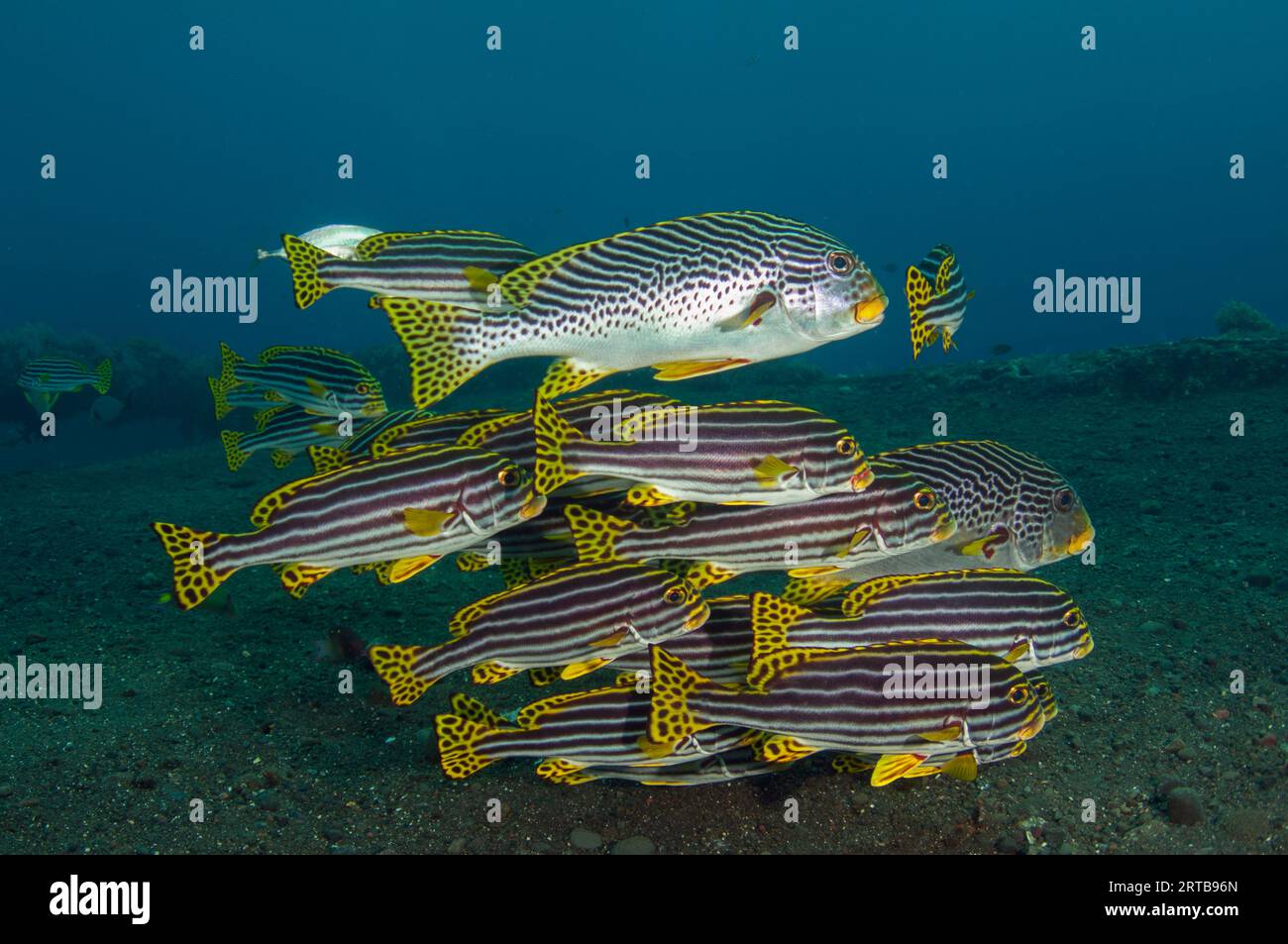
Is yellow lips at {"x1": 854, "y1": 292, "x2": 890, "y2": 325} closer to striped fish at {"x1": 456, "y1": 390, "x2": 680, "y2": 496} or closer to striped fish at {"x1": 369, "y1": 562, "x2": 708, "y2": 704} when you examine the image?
striped fish at {"x1": 456, "y1": 390, "x2": 680, "y2": 496}

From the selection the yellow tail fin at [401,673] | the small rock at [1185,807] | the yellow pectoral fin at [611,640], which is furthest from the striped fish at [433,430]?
the small rock at [1185,807]

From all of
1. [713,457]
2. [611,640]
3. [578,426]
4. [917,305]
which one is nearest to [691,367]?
[713,457]

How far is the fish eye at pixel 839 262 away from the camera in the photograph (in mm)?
3646

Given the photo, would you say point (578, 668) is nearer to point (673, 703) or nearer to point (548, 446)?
point (673, 703)

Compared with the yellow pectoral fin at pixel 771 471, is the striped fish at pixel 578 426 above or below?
above

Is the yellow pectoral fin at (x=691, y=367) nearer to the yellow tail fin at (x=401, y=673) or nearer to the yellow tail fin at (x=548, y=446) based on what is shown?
the yellow tail fin at (x=548, y=446)

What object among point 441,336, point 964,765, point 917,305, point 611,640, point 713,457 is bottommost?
point 964,765

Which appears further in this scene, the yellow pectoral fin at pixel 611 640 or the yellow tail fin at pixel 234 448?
the yellow tail fin at pixel 234 448

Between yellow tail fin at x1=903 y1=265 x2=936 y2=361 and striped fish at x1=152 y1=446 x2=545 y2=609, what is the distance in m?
3.13

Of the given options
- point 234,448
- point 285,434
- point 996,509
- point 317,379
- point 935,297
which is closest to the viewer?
point 996,509

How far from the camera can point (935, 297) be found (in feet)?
20.8

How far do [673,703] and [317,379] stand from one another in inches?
179

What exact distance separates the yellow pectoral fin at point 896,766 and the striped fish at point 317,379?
482 cm
